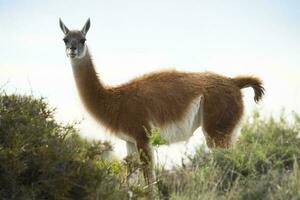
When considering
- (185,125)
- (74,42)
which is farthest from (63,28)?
(185,125)

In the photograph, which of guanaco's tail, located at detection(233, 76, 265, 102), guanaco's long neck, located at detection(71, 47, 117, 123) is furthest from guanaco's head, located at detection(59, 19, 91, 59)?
guanaco's tail, located at detection(233, 76, 265, 102)

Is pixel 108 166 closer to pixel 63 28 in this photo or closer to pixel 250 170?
pixel 250 170

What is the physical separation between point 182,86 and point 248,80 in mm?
1388

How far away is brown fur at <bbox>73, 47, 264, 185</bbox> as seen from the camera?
11.8 m

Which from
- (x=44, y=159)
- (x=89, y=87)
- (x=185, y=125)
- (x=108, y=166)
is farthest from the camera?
(x=89, y=87)

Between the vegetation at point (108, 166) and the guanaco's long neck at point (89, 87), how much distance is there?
12.5 ft

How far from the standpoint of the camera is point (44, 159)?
7238 millimetres

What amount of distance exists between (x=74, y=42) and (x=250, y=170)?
534cm

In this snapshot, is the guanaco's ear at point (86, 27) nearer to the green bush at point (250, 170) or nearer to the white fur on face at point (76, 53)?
the white fur on face at point (76, 53)

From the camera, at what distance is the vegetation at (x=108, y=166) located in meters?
7.22

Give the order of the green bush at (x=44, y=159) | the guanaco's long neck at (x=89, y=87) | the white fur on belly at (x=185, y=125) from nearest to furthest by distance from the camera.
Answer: the green bush at (x=44, y=159) < the white fur on belly at (x=185, y=125) < the guanaco's long neck at (x=89, y=87)

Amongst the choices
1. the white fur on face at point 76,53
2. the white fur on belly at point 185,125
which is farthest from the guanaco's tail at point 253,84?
the white fur on face at point 76,53

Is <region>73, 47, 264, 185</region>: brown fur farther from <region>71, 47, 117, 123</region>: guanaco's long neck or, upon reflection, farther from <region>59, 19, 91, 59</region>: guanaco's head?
<region>59, 19, 91, 59</region>: guanaco's head

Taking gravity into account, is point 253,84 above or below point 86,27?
below
